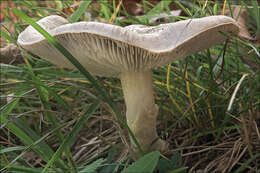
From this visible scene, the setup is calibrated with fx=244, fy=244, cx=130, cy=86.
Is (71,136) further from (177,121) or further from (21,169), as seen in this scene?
(177,121)

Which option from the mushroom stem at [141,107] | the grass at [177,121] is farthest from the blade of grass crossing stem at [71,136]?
the mushroom stem at [141,107]

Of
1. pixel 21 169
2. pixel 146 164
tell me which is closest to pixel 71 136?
pixel 21 169

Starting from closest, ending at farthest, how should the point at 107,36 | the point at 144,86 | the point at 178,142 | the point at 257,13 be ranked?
the point at 107,36
the point at 257,13
the point at 144,86
the point at 178,142

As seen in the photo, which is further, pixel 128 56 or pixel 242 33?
pixel 242 33

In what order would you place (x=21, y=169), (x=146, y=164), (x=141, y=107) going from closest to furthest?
(x=146, y=164) < (x=21, y=169) < (x=141, y=107)

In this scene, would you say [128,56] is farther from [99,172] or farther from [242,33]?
[242,33]

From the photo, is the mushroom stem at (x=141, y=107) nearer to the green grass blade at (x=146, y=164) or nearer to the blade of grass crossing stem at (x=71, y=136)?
the blade of grass crossing stem at (x=71, y=136)

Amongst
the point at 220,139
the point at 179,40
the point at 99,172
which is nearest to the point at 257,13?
the point at 179,40

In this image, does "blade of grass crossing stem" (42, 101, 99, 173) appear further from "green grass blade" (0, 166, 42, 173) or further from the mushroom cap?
the mushroom cap
